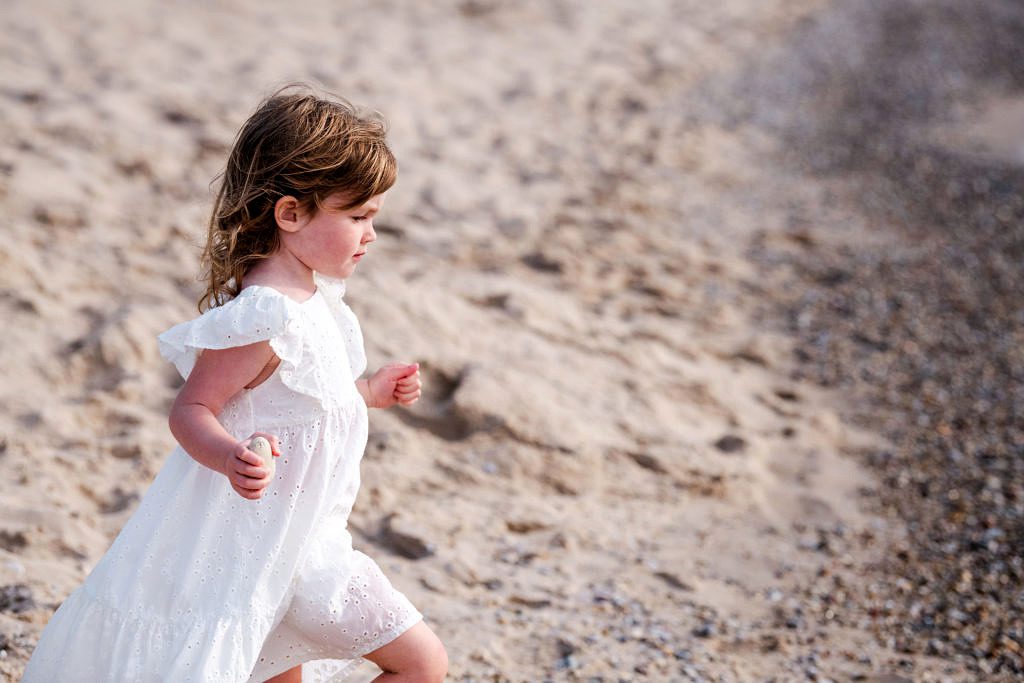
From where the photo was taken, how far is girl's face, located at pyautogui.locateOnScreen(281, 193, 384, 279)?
1877 mm

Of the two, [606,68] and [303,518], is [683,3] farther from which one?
[303,518]

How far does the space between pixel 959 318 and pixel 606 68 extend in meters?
3.56

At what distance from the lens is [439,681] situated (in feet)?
6.39

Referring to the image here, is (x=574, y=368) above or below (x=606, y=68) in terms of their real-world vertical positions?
below

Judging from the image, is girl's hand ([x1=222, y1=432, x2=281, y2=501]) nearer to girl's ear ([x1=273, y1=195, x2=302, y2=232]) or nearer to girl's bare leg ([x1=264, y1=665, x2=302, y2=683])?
girl's ear ([x1=273, y1=195, x2=302, y2=232])

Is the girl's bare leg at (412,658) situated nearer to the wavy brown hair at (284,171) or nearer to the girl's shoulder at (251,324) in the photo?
the girl's shoulder at (251,324)

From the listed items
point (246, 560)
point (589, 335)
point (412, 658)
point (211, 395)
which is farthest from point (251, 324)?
point (589, 335)

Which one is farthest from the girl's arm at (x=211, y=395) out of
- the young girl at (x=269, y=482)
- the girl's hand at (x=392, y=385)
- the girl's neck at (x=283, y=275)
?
the girl's hand at (x=392, y=385)

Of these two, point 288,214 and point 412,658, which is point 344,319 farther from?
point 412,658

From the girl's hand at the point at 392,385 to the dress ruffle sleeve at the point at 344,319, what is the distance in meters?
0.05

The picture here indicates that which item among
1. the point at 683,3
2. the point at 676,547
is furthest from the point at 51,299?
the point at 683,3

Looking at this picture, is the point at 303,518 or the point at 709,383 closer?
the point at 303,518

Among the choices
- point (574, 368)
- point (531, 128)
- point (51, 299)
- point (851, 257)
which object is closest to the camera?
point (51, 299)

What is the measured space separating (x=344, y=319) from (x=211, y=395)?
31cm
